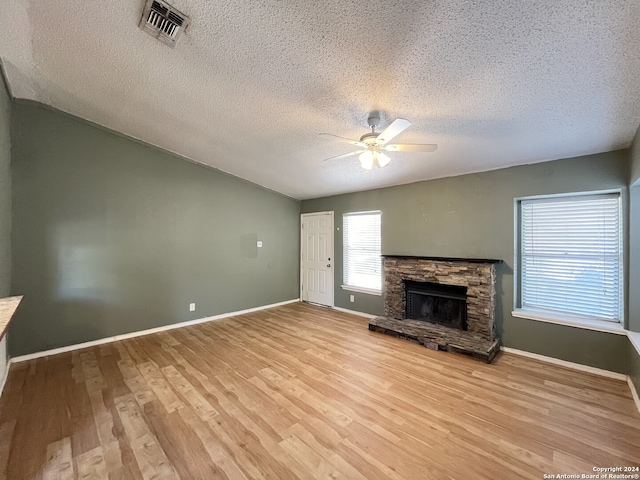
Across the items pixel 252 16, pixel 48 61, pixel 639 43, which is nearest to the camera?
pixel 639 43

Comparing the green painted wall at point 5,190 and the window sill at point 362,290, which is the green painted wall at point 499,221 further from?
the green painted wall at point 5,190

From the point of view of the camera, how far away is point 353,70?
1.92m

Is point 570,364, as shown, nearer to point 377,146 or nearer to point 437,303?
point 437,303

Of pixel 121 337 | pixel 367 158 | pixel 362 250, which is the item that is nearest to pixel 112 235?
pixel 121 337

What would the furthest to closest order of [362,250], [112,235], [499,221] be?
1. [362,250]
2. [112,235]
3. [499,221]

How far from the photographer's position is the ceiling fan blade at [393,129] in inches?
75.0

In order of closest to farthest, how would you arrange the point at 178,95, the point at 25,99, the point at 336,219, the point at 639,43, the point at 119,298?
the point at 639,43 < the point at 178,95 < the point at 25,99 < the point at 119,298 < the point at 336,219

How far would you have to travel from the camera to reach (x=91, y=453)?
1713mm

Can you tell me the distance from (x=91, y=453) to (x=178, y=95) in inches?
120

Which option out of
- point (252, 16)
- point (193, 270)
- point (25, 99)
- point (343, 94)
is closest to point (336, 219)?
point (193, 270)

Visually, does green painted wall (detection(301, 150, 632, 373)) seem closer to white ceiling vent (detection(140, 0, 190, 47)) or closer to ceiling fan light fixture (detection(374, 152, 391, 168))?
ceiling fan light fixture (detection(374, 152, 391, 168))

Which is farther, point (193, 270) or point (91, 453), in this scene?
point (193, 270)

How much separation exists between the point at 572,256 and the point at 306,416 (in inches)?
138

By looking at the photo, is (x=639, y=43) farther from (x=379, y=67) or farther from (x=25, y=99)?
(x=25, y=99)
